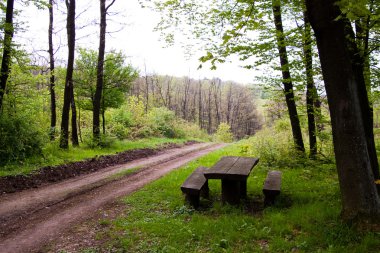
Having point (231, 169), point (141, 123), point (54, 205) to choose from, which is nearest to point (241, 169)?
point (231, 169)

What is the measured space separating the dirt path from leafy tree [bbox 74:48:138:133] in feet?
26.4

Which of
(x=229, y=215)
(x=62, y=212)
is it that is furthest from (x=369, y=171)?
(x=62, y=212)

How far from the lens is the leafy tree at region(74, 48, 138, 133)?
1738cm

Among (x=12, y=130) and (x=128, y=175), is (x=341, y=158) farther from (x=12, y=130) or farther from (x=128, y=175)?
(x=12, y=130)

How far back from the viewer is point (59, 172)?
10.1m

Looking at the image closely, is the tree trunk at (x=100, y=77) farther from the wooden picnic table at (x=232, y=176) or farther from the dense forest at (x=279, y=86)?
the wooden picnic table at (x=232, y=176)

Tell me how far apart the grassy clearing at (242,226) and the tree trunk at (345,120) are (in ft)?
1.42

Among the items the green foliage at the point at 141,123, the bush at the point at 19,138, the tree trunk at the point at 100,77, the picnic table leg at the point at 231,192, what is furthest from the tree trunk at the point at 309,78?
the green foliage at the point at 141,123

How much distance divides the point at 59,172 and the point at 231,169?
261 inches

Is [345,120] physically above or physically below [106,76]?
below

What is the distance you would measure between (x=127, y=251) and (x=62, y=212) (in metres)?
2.70

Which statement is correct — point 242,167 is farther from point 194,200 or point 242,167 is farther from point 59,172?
point 59,172

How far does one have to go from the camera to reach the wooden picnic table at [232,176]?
18.8 ft

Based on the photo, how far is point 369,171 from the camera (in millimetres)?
4414
